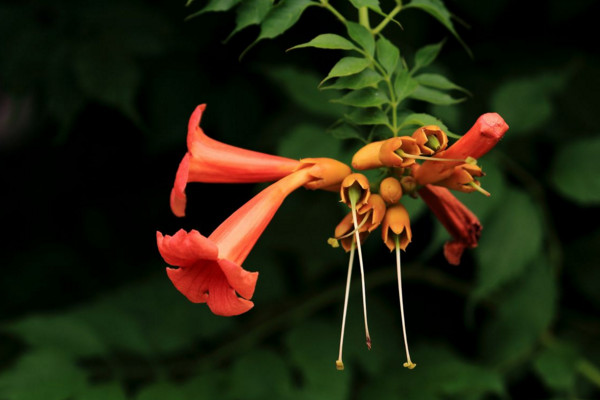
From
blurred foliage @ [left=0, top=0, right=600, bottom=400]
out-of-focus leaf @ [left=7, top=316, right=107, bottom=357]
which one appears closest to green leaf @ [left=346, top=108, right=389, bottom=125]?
blurred foliage @ [left=0, top=0, right=600, bottom=400]

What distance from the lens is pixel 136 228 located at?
388 centimetres

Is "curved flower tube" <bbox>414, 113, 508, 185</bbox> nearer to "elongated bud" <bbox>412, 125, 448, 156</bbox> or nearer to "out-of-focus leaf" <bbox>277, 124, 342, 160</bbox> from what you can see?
"elongated bud" <bbox>412, 125, 448, 156</bbox>

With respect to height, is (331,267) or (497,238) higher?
(497,238)

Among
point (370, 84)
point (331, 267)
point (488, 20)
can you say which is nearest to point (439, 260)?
point (331, 267)

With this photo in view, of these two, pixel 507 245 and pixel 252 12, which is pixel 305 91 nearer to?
pixel 507 245

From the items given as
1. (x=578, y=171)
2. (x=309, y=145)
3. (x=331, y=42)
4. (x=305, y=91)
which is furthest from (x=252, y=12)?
(x=578, y=171)

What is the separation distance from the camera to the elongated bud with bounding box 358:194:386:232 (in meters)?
1.42

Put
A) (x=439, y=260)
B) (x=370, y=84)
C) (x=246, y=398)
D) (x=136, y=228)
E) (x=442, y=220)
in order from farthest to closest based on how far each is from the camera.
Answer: (x=136, y=228) < (x=439, y=260) < (x=246, y=398) < (x=442, y=220) < (x=370, y=84)

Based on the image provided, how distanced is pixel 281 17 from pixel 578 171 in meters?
1.82

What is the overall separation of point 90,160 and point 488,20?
2.06 metres

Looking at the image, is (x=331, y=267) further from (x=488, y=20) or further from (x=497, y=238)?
(x=488, y=20)

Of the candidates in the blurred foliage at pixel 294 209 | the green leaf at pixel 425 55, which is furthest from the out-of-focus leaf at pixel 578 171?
the green leaf at pixel 425 55

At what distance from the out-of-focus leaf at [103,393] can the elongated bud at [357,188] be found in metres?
1.53

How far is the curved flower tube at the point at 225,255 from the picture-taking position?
1329mm
